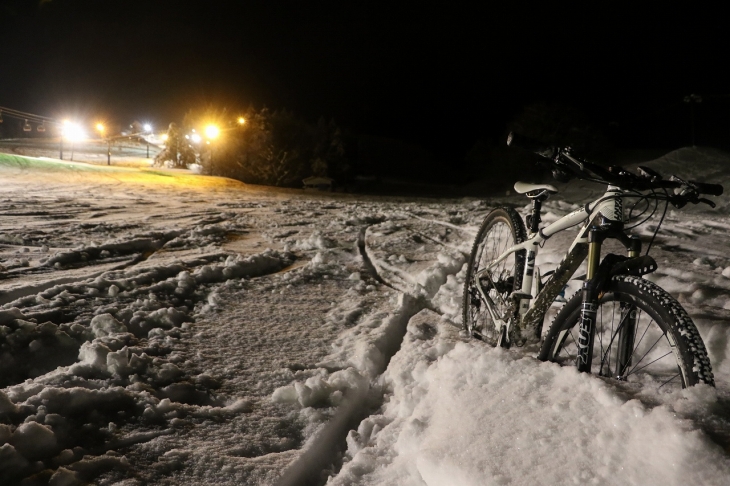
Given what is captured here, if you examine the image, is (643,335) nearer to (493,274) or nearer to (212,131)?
(493,274)

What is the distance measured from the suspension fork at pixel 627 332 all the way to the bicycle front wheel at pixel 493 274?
34.1 inches

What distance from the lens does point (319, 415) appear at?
7.29 ft

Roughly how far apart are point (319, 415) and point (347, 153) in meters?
29.2

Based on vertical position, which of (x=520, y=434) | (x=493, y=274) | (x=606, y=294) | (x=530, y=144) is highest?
(x=530, y=144)

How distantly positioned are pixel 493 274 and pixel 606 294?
1.43 m

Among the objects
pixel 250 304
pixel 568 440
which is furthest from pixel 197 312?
pixel 568 440

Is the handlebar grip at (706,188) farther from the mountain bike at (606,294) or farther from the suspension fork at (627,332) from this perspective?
the suspension fork at (627,332)

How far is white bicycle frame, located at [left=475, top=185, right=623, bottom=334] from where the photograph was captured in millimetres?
1997

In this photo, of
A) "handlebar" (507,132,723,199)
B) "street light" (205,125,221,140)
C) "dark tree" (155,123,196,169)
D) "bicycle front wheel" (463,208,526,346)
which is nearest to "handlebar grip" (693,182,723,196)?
"handlebar" (507,132,723,199)

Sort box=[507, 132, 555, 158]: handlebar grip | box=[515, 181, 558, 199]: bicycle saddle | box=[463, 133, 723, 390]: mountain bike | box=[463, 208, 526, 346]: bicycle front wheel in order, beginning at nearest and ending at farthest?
box=[463, 133, 723, 390]: mountain bike, box=[507, 132, 555, 158]: handlebar grip, box=[515, 181, 558, 199]: bicycle saddle, box=[463, 208, 526, 346]: bicycle front wheel

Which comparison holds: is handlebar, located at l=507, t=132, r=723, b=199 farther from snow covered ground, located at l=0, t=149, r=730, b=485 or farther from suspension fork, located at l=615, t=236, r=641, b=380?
snow covered ground, located at l=0, t=149, r=730, b=485

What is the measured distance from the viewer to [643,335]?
1.93m

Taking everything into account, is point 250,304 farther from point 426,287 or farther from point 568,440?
point 568,440

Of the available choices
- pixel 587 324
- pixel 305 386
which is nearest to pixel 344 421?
pixel 305 386
